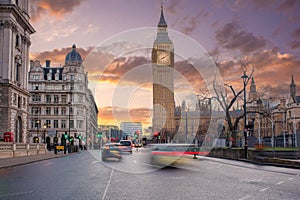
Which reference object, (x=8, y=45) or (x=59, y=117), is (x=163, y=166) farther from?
(x=59, y=117)

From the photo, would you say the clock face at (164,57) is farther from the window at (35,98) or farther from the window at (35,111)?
the window at (35,98)

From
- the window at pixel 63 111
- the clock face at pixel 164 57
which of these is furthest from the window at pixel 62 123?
the clock face at pixel 164 57

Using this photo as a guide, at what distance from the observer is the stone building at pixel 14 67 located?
58.9 metres

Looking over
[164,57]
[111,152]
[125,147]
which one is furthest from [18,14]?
[111,152]

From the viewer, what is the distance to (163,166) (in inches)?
1067

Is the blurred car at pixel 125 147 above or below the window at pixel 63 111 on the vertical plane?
below

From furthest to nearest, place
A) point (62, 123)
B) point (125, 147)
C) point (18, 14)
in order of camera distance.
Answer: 1. point (62, 123)
2. point (18, 14)
3. point (125, 147)

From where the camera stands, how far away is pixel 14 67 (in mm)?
63938

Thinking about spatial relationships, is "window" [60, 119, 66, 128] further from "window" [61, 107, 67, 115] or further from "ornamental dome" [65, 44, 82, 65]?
"ornamental dome" [65, 44, 82, 65]

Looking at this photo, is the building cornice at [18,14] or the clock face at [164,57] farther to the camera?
the building cornice at [18,14]

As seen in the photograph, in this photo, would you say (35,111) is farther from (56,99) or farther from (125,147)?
(125,147)

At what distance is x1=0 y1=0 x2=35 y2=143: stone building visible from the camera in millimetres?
58938

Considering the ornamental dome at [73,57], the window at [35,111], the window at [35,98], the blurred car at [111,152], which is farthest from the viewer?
the ornamental dome at [73,57]

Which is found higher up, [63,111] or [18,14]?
[18,14]
